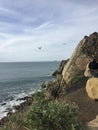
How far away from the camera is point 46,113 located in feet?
35.4

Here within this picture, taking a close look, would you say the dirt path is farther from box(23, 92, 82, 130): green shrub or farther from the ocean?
box(23, 92, 82, 130): green shrub

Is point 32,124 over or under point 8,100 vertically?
over

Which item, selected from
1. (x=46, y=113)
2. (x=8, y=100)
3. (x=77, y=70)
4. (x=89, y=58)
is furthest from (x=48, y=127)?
(x=8, y=100)

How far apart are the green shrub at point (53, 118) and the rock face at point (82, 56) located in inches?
799

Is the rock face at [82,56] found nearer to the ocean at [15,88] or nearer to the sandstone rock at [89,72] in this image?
the sandstone rock at [89,72]

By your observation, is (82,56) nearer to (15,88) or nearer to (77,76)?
(77,76)

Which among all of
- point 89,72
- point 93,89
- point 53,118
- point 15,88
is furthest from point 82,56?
point 15,88

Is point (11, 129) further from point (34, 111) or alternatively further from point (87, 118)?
point (87, 118)

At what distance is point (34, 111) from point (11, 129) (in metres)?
1.51

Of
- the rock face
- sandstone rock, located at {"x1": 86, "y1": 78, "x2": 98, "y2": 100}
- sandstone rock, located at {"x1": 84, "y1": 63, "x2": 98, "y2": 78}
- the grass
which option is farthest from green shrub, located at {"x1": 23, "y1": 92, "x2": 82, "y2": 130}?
the rock face

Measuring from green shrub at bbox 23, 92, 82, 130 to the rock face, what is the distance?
2029 centimetres

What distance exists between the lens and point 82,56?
34.9 metres

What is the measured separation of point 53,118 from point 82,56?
81.2ft

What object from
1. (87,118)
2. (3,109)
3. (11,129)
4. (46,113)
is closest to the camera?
(46,113)
